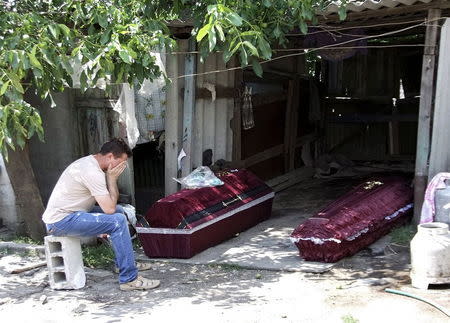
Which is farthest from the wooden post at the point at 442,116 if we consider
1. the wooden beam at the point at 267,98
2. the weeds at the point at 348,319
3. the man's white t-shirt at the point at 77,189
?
the man's white t-shirt at the point at 77,189

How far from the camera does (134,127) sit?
7.15 m

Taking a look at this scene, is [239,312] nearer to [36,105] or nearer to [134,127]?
[134,127]

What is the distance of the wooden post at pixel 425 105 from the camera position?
6598 millimetres

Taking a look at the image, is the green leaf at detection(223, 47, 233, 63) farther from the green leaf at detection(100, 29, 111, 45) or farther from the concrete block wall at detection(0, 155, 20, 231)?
the concrete block wall at detection(0, 155, 20, 231)

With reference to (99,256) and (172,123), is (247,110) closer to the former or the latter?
(172,123)

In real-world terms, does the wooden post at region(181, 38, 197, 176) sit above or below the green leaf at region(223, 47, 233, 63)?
below

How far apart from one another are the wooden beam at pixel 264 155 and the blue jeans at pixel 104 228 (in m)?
3.71

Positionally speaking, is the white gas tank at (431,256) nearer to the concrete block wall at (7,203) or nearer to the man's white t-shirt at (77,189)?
the man's white t-shirt at (77,189)

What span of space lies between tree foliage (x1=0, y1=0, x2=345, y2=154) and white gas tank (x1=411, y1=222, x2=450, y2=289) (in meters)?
2.12

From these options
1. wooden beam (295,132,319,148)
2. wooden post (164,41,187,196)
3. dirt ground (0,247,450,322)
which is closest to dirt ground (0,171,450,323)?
dirt ground (0,247,450,322)

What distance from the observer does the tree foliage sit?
15.4ft

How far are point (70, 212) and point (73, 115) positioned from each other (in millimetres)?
2796

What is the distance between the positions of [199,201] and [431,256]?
2.72m

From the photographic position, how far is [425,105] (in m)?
6.76
